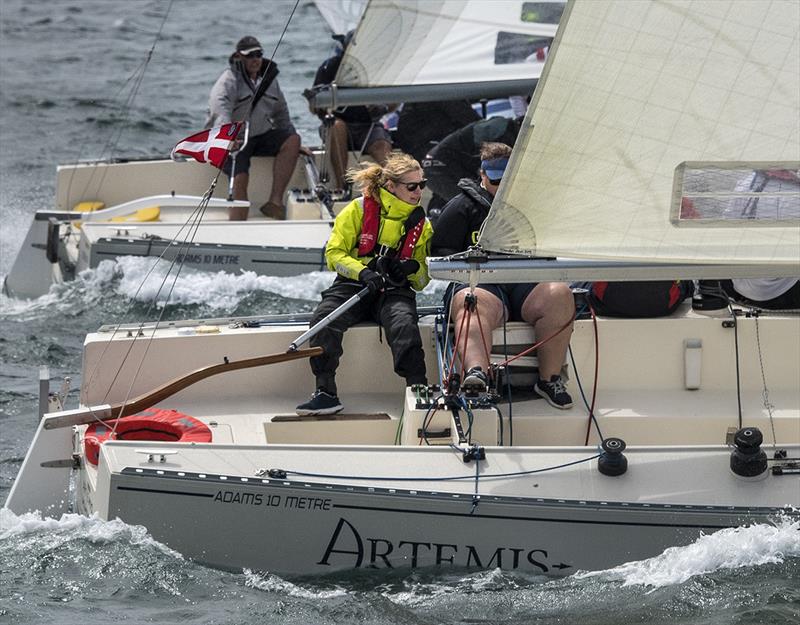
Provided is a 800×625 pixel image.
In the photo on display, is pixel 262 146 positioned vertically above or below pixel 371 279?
above

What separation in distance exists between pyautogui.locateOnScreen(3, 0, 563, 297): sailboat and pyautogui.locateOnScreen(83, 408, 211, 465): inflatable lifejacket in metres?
3.87

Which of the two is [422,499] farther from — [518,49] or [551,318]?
[518,49]

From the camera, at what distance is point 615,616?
5680mm

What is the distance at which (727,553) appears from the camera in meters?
5.79

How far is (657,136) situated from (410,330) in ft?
5.25

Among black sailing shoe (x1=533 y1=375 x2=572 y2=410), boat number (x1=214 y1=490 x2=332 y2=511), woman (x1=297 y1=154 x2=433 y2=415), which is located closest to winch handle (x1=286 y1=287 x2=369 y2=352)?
woman (x1=297 y1=154 x2=433 y2=415)

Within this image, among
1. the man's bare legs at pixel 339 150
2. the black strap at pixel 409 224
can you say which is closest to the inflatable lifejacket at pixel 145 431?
the black strap at pixel 409 224

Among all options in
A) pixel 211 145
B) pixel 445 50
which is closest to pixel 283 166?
pixel 445 50

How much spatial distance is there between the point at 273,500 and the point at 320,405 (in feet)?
3.52

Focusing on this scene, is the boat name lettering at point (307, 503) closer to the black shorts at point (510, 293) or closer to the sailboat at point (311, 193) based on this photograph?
the black shorts at point (510, 293)

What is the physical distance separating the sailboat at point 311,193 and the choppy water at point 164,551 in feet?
0.62

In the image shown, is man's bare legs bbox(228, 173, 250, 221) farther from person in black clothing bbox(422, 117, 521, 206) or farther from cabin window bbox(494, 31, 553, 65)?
cabin window bbox(494, 31, 553, 65)

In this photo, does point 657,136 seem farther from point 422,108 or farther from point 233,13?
point 233,13

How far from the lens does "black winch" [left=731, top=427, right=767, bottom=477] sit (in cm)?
585
